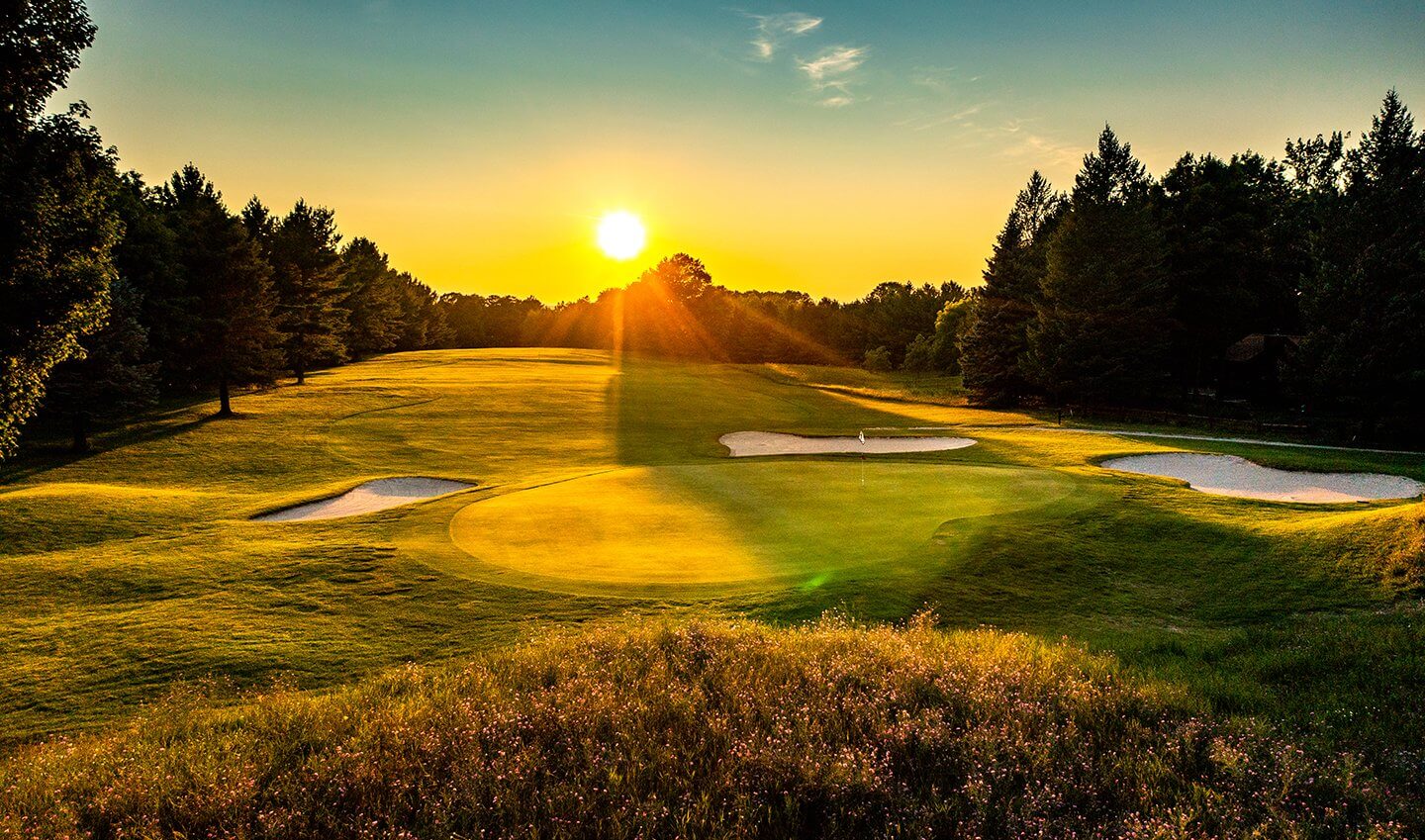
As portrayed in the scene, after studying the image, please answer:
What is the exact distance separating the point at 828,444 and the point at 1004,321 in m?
27.3

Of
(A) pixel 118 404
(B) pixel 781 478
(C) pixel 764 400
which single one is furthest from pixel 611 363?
(B) pixel 781 478

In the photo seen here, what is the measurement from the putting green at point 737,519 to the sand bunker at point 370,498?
168 inches

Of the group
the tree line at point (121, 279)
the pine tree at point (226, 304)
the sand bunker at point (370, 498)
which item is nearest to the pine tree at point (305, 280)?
the tree line at point (121, 279)

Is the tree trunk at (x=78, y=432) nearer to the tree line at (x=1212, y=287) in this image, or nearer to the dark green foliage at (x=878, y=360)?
the tree line at (x=1212, y=287)

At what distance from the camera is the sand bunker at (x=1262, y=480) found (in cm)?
1889

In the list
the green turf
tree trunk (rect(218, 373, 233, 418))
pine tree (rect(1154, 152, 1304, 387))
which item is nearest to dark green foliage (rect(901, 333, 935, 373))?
pine tree (rect(1154, 152, 1304, 387))

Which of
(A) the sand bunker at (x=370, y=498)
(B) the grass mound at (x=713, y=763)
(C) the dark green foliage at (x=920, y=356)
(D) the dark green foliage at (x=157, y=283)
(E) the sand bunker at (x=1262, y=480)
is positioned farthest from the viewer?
(C) the dark green foliage at (x=920, y=356)

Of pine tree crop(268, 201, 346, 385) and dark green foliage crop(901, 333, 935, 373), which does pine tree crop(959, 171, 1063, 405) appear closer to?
dark green foliage crop(901, 333, 935, 373)

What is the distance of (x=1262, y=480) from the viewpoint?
21078mm

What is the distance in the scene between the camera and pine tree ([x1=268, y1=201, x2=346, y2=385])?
1923 inches

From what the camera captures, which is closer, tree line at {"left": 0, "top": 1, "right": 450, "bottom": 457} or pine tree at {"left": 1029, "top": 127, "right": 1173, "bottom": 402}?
tree line at {"left": 0, "top": 1, "right": 450, "bottom": 457}

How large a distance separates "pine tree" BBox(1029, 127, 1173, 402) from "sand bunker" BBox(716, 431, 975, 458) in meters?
18.4

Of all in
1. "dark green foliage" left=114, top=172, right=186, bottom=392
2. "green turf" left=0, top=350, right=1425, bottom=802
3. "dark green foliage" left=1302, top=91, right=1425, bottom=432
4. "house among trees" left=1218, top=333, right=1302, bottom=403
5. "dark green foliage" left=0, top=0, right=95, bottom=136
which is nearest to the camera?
"green turf" left=0, top=350, right=1425, bottom=802

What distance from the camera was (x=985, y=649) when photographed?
23.3 feet
